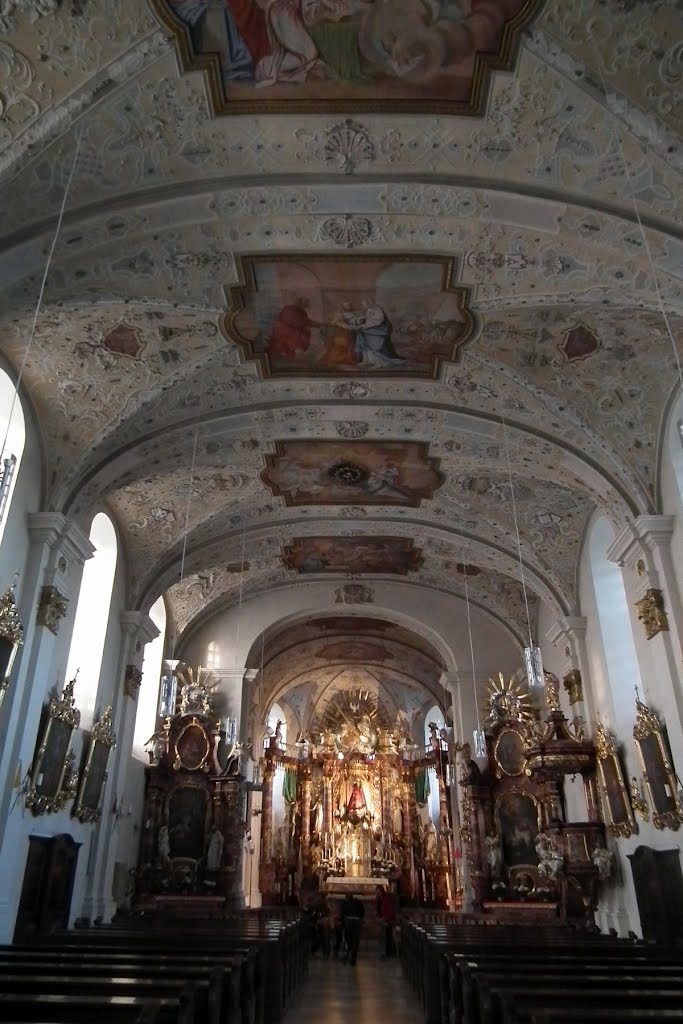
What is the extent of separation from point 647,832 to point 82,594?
10.6 m

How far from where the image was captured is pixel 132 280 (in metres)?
9.07

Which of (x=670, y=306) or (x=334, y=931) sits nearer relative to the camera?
(x=670, y=306)

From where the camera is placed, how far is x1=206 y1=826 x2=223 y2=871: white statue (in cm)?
1733

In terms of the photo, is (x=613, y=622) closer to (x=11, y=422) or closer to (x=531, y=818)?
(x=531, y=818)

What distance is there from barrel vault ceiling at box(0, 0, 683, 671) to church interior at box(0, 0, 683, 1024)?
4 cm

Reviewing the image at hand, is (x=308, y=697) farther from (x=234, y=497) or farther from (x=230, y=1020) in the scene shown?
(x=230, y=1020)

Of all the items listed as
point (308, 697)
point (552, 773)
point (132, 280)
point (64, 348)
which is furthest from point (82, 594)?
point (308, 697)

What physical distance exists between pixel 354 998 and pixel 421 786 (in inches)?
716

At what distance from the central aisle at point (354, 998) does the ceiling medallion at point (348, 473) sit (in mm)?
8538

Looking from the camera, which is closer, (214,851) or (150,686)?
(214,851)

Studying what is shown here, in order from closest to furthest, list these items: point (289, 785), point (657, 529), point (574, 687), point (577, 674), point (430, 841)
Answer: point (657, 529), point (574, 687), point (577, 674), point (430, 841), point (289, 785)

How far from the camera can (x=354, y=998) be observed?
10.4 meters

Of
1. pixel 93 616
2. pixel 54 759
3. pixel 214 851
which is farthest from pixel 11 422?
pixel 214 851

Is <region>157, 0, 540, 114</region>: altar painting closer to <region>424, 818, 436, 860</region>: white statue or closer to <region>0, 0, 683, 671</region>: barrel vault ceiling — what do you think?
<region>0, 0, 683, 671</region>: barrel vault ceiling
